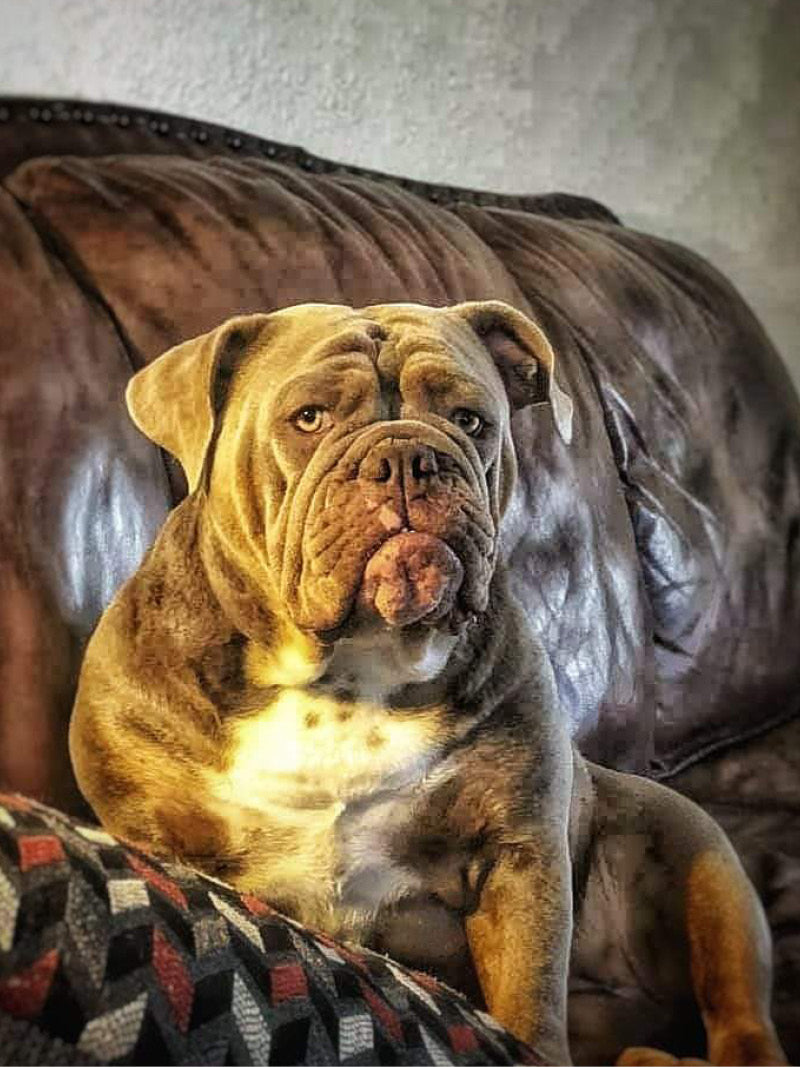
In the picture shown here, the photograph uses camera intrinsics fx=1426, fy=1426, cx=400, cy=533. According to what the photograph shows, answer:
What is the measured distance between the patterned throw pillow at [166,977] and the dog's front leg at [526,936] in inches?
3.2

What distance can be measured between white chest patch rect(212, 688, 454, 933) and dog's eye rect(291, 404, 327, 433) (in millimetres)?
141

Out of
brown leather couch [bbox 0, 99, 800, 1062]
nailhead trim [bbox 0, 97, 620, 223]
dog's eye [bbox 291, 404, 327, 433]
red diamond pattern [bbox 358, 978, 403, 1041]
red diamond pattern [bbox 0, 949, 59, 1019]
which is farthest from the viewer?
nailhead trim [bbox 0, 97, 620, 223]

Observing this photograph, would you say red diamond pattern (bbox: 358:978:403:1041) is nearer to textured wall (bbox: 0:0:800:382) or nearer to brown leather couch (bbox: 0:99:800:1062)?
brown leather couch (bbox: 0:99:800:1062)

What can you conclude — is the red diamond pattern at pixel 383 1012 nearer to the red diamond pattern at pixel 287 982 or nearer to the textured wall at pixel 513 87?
the red diamond pattern at pixel 287 982

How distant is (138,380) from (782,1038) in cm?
52

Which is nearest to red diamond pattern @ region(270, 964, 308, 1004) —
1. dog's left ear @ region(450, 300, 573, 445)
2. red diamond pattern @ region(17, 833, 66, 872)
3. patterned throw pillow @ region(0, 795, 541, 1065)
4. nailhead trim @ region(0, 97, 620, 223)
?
patterned throw pillow @ region(0, 795, 541, 1065)

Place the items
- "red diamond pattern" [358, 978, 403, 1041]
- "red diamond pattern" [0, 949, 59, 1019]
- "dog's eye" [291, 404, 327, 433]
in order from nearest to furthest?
"red diamond pattern" [0, 949, 59, 1019]
"red diamond pattern" [358, 978, 403, 1041]
"dog's eye" [291, 404, 327, 433]

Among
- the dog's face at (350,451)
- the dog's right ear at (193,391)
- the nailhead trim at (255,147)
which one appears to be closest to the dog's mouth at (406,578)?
the dog's face at (350,451)

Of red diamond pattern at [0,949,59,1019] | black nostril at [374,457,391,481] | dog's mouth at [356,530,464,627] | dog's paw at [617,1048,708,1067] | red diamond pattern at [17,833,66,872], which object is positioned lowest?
dog's paw at [617,1048,708,1067]

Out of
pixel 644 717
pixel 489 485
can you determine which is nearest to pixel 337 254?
pixel 489 485

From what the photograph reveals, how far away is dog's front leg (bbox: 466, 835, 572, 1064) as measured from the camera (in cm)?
77

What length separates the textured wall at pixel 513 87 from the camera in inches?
46.8

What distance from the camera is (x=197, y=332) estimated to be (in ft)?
3.05

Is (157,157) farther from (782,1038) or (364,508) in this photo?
(782,1038)
